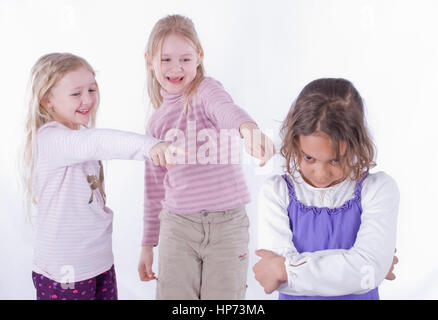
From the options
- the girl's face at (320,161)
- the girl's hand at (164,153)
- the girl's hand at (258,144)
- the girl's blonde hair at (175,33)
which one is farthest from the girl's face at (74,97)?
the girl's face at (320,161)

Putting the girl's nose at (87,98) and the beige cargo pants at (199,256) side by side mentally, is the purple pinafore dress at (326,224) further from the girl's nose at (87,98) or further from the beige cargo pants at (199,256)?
the girl's nose at (87,98)

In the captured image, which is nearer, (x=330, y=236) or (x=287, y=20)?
(x=330, y=236)

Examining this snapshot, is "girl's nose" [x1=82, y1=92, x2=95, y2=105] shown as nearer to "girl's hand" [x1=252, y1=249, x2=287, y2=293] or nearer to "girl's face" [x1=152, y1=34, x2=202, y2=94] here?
"girl's face" [x1=152, y1=34, x2=202, y2=94]

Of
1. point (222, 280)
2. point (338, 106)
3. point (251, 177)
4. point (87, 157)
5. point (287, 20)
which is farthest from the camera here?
point (251, 177)

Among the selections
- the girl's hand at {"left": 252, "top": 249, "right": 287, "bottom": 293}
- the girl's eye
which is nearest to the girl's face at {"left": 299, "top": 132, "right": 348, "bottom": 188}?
the girl's eye

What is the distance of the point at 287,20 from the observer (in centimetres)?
140

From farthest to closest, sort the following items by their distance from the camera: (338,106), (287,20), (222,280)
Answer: (287,20)
(222,280)
(338,106)

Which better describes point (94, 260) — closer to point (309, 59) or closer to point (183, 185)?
point (183, 185)

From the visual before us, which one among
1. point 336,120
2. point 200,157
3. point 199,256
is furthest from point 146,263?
point 336,120

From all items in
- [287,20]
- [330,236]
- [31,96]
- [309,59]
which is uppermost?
[287,20]

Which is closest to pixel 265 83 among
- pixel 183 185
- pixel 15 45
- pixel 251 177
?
pixel 251 177

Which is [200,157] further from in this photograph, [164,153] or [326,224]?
[326,224]

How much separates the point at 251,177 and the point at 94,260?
0.54 m

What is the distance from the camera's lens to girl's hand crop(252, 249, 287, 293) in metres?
0.88
